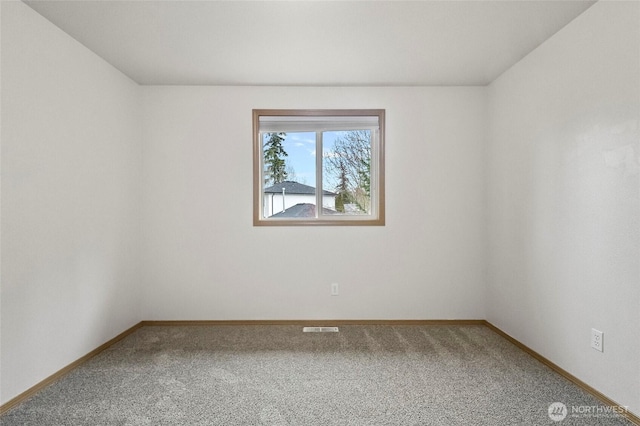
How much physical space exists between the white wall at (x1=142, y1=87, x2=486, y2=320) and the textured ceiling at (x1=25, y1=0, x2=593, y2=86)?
0.30 m

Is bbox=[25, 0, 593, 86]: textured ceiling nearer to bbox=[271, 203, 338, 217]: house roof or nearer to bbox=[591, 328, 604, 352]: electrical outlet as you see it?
bbox=[271, 203, 338, 217]: house roof

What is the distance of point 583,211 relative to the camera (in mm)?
2379

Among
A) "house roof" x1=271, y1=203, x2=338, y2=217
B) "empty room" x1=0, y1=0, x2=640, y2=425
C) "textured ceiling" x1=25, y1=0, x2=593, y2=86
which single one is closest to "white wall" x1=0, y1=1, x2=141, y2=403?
"empty room" x1=0, y1=0, x2=640, y2=425

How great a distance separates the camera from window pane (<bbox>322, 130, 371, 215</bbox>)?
3898mm

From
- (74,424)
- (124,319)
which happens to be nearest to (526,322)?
(74,424)

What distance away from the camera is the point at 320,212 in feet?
12.9

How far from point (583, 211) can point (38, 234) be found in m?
3.61

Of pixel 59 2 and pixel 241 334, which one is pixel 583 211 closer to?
pixel 241 334

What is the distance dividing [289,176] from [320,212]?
52 cm

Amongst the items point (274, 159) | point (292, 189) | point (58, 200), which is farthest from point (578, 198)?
point (58, 200)

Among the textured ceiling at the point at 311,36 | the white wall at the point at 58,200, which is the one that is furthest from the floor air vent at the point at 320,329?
the textured ceiling at the point at 311,36

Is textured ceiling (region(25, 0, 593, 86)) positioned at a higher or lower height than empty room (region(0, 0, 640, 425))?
higher

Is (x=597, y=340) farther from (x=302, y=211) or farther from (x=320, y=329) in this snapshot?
(x=302, y=211)

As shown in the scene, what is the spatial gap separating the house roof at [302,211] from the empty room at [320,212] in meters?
0.02
